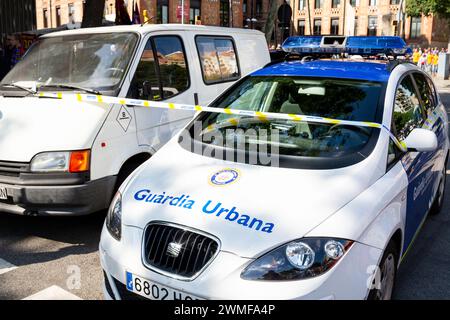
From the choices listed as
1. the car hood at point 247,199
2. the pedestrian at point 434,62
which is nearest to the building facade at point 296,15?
the pedestrian at point 434,62

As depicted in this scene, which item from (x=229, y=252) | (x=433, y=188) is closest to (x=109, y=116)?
(x=229, y=252)

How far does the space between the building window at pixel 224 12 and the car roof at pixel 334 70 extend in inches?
2046

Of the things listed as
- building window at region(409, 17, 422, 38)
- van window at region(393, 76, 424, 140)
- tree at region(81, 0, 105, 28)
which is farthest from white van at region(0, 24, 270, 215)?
building window at region(409, 17, 422, 38)

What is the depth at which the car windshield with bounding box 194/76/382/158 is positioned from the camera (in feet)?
11.1

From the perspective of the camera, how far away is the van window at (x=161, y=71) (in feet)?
16.0

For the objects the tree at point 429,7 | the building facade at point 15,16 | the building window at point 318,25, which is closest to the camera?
the building facade at point 15,16

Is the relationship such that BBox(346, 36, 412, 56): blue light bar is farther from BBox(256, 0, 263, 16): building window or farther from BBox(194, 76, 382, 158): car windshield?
BBox(256, 0, 263, 16): building window

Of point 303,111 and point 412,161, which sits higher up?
point 303,111

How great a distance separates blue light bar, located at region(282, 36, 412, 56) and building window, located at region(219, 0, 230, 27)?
1963 inches

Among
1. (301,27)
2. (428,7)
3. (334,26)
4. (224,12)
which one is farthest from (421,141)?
(301,27)

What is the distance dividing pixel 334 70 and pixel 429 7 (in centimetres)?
4018

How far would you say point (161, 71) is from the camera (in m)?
5.23

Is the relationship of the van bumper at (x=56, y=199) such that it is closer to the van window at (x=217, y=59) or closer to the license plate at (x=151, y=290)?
the license plate at (x=151, y=290)

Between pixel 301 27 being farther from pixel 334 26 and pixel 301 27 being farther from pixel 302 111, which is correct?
pixel 302 111
